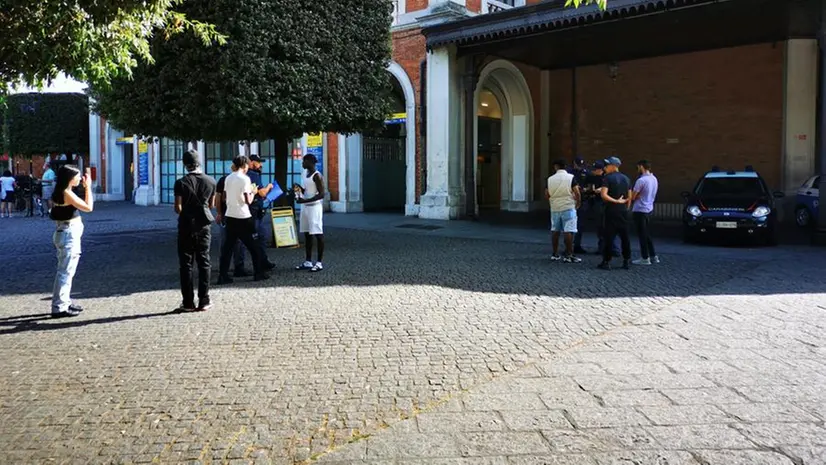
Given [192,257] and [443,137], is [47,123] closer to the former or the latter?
[443,137]

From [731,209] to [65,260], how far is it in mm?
12413

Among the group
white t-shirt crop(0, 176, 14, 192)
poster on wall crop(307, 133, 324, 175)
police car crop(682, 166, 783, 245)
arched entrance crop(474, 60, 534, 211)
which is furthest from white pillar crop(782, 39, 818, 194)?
white t-shirt crop(0, 176, 14, 192)

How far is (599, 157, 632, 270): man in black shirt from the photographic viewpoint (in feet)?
33.9

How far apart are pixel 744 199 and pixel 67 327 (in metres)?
13.0

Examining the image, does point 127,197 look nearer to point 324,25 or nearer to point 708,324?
point 324,25

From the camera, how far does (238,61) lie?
11.2m

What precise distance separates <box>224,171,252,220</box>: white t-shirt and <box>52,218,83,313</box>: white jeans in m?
2.01

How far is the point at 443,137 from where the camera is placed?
65.1 ft

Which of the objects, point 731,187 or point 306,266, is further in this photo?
point 731,187

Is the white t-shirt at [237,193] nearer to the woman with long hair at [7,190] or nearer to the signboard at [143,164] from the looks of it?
the woman with long hair at [7,190]

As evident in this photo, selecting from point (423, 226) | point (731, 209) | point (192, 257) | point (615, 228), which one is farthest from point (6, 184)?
point (731, 209)

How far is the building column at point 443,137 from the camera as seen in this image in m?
19.8

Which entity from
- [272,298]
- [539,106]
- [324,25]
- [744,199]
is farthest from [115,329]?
[539,106]

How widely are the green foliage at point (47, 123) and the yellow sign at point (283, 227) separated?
25428mm
